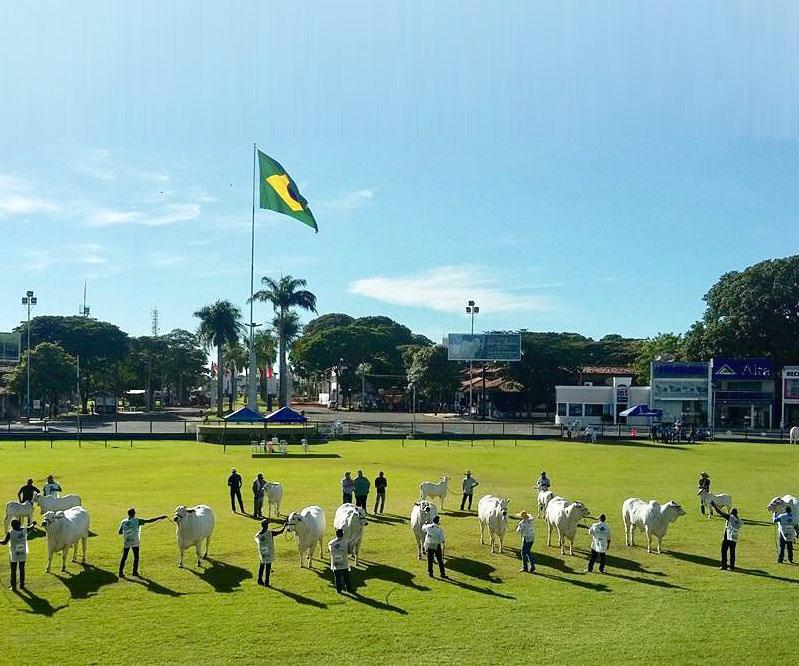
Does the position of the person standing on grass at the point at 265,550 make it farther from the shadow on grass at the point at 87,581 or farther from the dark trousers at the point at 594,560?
the dark trousers at the point at 594,560

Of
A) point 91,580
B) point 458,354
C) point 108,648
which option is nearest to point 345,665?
point 108,648

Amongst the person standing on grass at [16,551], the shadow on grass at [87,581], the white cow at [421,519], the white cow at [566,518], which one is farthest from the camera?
the white cow at [566,518]

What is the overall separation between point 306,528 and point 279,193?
151 ft

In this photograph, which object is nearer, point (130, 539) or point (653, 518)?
point (130, 539)

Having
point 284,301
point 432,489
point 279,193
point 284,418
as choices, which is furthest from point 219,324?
point 432,489

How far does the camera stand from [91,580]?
1672cm

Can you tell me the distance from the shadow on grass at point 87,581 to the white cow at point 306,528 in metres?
4.05

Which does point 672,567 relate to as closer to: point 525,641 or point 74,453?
point 525,641

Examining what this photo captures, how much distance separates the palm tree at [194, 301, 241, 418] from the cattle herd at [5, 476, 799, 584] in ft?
262

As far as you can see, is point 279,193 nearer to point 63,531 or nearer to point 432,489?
point 432,489

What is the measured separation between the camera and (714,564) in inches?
733

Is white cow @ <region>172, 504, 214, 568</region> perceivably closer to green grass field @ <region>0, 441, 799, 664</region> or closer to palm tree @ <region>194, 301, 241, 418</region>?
green grass field @ <region>0, 441, 799, 664</region>

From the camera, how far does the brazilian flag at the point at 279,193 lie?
198ft

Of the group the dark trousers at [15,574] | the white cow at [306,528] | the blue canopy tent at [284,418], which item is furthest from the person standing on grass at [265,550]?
the blue canopy tent at [284,418]
